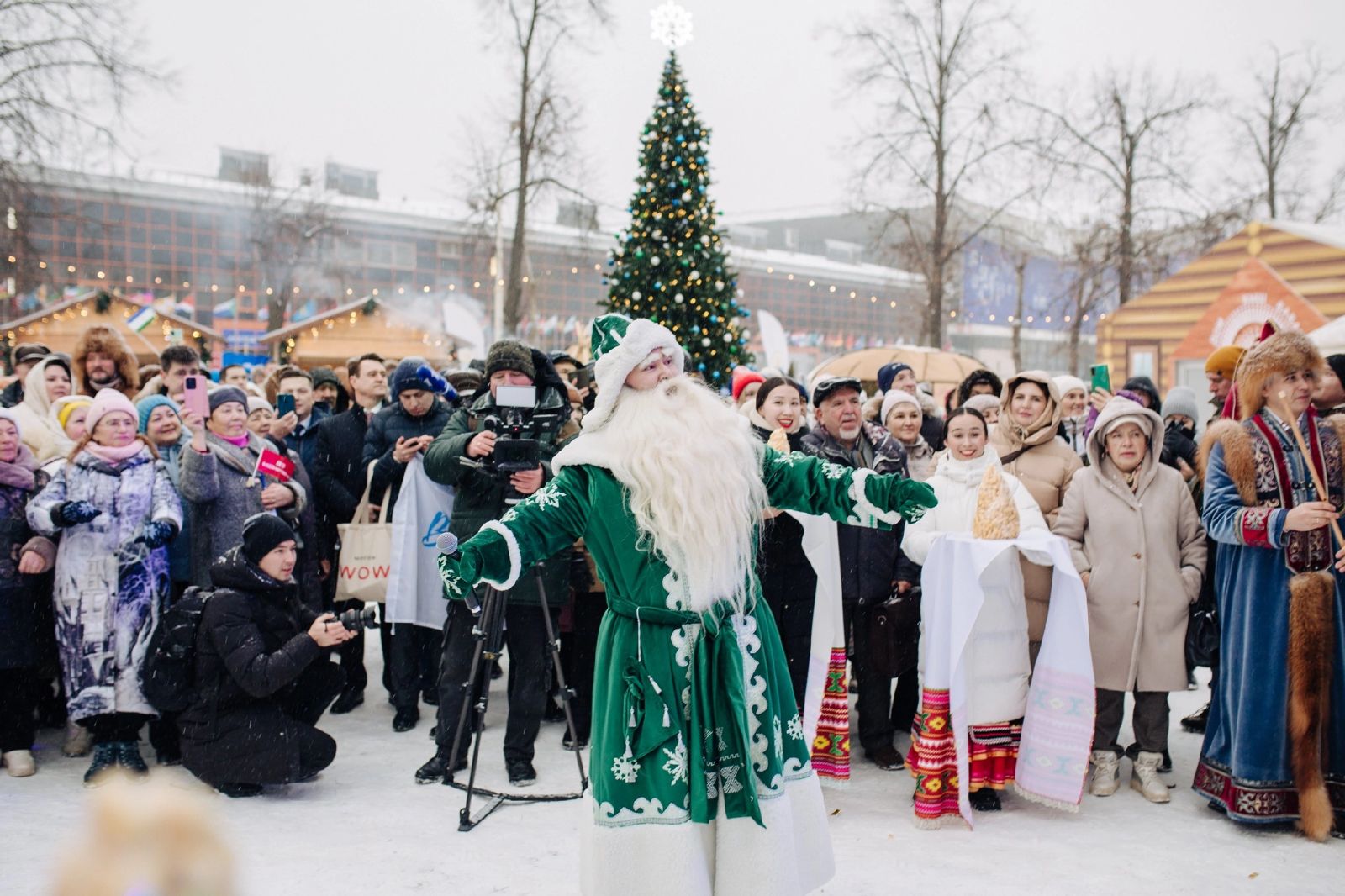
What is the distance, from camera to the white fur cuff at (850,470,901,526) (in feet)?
9.80

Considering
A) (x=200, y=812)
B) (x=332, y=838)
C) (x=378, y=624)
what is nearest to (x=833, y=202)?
(x=378, y=624)

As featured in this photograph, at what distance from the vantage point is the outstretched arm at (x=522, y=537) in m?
2.80

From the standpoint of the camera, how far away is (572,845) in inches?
160

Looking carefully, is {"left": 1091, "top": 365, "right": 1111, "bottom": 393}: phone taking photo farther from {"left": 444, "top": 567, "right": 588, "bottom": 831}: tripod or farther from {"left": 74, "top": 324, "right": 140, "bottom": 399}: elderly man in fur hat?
{"left": 74, "top": 324, "right": 140, "bottom": 399}: elderly man in fur hat

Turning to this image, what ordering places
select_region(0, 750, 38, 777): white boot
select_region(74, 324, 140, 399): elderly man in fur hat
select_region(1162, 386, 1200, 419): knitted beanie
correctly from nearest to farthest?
select_region(0, 750, 38, 777): white boot < select_region(74, 324, 140, 399): elderly man in fur hat < select_region(1162, 386, 1200, 419): knitted beanie

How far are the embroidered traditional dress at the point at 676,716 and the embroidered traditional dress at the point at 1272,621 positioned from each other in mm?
2171

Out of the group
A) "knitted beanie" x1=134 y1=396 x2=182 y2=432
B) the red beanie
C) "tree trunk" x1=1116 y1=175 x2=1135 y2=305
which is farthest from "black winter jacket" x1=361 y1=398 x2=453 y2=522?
"tree trunk" x1=1116 y1=175 x2=1135 y2=305

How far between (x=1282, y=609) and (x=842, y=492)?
2371 millimetres

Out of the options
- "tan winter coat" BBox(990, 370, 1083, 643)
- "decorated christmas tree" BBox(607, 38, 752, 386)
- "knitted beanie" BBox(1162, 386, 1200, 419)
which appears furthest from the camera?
"decorated christmas tree" BBox(607, 38, 752, 386)

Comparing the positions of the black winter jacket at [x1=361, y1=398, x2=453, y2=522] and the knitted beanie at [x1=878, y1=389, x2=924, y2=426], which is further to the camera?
the black winter jacket at [x1=361, y1=398, x2=453, y2=522]

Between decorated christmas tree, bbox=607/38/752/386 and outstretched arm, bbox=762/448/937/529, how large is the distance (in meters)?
7.16

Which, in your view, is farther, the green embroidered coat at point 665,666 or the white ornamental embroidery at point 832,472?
the white ornamental embroidery at point 832,472

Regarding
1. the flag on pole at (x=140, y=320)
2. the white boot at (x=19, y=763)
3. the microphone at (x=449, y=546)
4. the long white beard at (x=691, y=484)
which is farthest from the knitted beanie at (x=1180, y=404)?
the flag on pole at (x=140, y=320)

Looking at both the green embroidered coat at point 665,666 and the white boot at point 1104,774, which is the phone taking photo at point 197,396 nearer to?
the green embroidered coat at point 665,666
